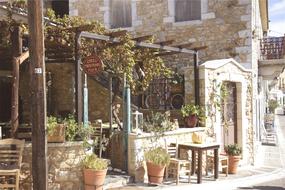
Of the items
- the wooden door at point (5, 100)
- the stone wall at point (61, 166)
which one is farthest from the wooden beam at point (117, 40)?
the wooden door at point (5, 100)

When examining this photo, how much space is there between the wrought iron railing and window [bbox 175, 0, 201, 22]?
11.2 ft

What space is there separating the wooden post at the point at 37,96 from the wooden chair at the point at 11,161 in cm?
126

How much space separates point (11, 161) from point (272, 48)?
11.5 metres

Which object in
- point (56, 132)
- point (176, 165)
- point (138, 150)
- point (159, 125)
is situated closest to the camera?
point (56, 132)

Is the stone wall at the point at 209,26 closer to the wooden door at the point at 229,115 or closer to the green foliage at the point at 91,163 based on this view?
the wooden door at the point at 229,115

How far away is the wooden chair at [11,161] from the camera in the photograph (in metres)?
7.14

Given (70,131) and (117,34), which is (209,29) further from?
(70,131)

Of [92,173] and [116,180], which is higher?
[92,173]

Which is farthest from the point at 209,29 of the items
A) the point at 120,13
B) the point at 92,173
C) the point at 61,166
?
the point at 61,166

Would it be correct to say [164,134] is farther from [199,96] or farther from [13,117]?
[13,117]

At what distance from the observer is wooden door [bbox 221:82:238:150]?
12367 millimetres

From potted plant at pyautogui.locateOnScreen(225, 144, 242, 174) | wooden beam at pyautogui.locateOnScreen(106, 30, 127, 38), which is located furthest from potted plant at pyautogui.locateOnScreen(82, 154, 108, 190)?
potted plant at pyautogui.locateOnScreen(225, 144, 242, 174)

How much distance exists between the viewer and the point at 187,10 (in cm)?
1458

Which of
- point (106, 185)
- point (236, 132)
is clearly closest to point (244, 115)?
point (236, 132)
